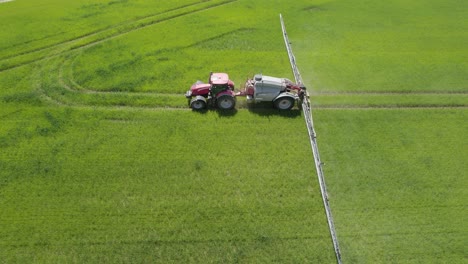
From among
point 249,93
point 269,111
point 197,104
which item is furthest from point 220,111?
point 269,111

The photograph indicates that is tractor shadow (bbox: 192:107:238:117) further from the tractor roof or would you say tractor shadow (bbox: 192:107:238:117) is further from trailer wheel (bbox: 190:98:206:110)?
the tractor roof

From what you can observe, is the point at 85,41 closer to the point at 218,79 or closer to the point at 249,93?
the point at 218,79

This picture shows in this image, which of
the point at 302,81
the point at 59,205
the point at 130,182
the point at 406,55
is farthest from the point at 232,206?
the point at 406,55

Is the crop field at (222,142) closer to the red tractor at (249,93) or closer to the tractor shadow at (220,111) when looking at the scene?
the tractor shadow at (220,111)

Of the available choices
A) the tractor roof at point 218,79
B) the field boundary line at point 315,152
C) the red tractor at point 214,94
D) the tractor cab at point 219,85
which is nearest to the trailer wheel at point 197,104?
the red tractor at point 214,94

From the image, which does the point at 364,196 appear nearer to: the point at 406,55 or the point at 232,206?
the point at 232,206

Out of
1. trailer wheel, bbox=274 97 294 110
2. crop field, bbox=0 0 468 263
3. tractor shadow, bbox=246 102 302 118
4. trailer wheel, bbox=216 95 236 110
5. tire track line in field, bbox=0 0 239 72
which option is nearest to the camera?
crop field, bbox=0 0 468 263

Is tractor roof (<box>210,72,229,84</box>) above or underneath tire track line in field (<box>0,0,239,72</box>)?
underneath

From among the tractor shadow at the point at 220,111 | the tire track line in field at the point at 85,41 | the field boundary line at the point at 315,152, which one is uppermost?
the tire track line in field at the point at 85,41

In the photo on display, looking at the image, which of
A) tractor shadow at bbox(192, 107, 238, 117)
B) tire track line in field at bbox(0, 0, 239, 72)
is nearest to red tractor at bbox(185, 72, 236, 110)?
tractor shadow at bbox(192, 107, 238, 117)
